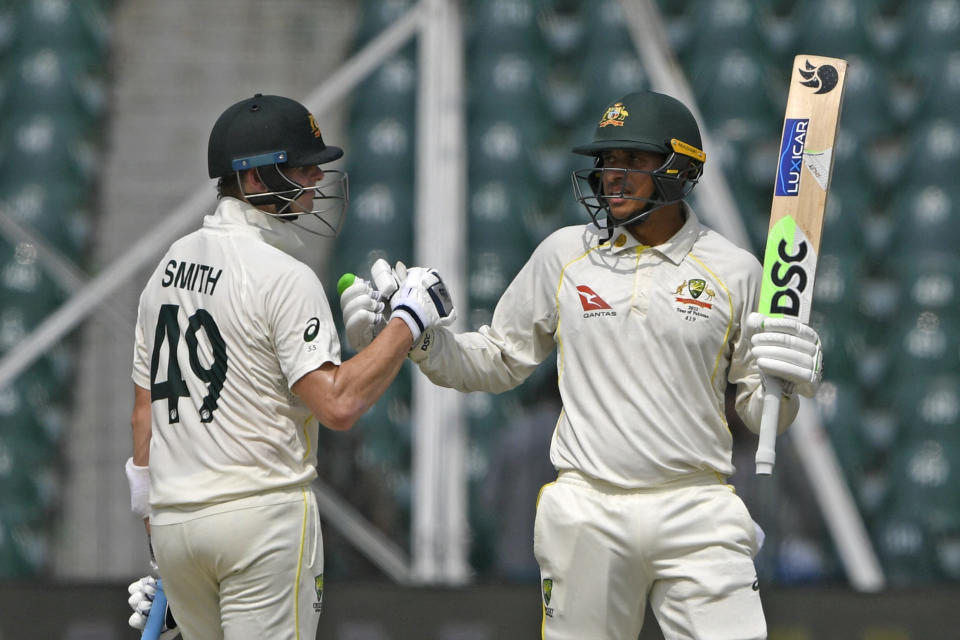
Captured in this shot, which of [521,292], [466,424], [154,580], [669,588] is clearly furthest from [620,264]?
[466,424]

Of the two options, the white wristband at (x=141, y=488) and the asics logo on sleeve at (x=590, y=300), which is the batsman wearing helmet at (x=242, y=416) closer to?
the white wristband at (x=141, y=488)

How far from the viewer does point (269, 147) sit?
10.00ft

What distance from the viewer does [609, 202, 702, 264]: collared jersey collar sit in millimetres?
3141

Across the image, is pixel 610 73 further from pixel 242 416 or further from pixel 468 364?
pixel 242 416

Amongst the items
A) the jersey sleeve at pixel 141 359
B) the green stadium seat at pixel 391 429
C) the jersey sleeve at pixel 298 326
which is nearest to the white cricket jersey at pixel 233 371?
the jersey sleeve at pixel 298 326

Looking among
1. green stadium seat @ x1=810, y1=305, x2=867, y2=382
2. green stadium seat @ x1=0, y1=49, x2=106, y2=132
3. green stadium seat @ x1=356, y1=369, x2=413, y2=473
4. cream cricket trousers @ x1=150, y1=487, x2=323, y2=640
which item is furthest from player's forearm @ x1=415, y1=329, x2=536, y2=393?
green stadium seat @ x1=0, y1=49, x2=106, y2=132

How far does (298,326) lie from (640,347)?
742 mm

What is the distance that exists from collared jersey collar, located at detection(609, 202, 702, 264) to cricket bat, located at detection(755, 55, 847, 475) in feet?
0.56

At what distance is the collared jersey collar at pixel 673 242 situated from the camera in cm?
314

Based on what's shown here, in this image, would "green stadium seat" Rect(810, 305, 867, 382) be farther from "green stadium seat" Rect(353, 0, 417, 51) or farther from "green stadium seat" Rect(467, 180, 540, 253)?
"green stadium seat" Rect(353, 0, 417, 51)

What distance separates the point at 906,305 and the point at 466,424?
73.3 inches

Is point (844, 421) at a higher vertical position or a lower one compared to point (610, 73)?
lower

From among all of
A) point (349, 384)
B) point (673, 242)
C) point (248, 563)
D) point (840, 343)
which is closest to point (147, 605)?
point (248, 563)

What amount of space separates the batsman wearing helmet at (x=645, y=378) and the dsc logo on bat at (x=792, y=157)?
183 millimetres
